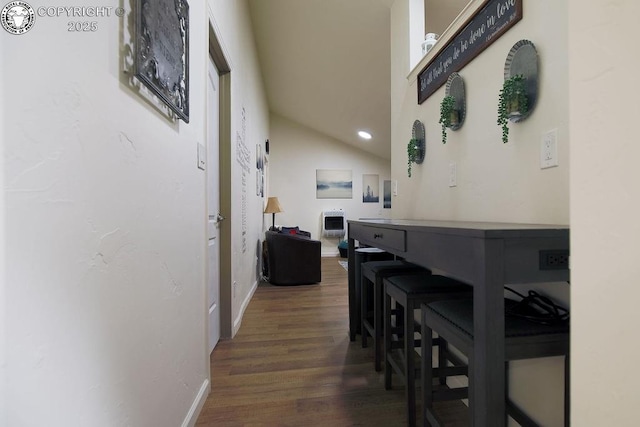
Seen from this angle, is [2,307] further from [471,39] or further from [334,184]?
[334,184]

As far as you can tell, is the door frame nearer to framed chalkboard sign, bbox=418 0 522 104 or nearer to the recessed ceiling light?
framed chalkboard sign, bbox=418 0 522 104

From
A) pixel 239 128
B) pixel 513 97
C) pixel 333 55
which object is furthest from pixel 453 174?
pixel 333 55

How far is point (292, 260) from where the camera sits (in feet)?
12.2

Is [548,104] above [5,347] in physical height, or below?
above

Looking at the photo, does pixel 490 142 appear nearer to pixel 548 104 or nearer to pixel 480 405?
pixel 548 104

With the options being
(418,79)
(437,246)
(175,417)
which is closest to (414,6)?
(418,79)

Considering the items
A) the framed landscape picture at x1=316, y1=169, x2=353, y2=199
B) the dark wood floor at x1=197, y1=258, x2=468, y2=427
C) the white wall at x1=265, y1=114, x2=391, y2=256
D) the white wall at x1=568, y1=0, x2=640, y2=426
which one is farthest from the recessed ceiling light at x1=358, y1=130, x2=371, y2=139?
the white wall at x1=568, y1=0, x2=640, y2=426

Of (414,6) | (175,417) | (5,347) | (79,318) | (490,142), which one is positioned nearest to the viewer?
(5,347)

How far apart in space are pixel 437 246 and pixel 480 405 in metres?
0.45

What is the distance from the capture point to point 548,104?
3.26 ft

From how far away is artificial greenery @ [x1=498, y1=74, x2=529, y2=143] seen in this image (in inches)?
41.6

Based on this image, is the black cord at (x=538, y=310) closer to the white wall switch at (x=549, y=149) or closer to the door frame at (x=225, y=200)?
the white wall switch at (x=549, y=149)

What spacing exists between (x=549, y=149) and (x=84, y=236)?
1417mm

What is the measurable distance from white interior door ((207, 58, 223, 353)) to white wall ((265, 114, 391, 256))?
3966 millimetres
